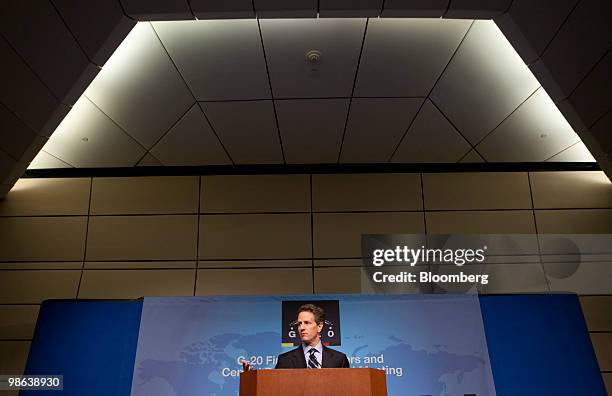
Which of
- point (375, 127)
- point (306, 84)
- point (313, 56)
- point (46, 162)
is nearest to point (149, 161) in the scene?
point (46, 162)

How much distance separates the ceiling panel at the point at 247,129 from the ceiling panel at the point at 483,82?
1.46m

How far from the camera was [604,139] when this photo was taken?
3730 mm

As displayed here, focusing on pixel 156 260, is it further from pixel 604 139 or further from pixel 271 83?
pixel 604 139

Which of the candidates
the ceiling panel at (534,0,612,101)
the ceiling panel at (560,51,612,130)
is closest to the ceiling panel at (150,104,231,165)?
the ceiling panel at (534,0,612,101)

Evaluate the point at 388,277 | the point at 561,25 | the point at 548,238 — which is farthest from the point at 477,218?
the point at 561,25

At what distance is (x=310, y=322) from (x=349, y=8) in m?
2.40

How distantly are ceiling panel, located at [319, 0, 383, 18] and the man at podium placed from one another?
2.30 metres

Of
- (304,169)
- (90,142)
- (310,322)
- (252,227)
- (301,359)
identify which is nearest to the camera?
(301,359)

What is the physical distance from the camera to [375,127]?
420cm

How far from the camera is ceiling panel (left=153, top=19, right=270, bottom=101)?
320 cm

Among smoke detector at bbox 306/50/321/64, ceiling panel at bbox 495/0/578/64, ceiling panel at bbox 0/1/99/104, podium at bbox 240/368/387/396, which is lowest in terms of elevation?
podium at bbox 240/368/387/396

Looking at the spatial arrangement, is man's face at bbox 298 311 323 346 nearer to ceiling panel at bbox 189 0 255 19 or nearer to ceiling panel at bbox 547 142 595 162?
ceiling panel at bbox 189 0 255 19

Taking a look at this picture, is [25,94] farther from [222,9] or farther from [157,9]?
[222,9]

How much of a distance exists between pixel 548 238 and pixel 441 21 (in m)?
2.57
